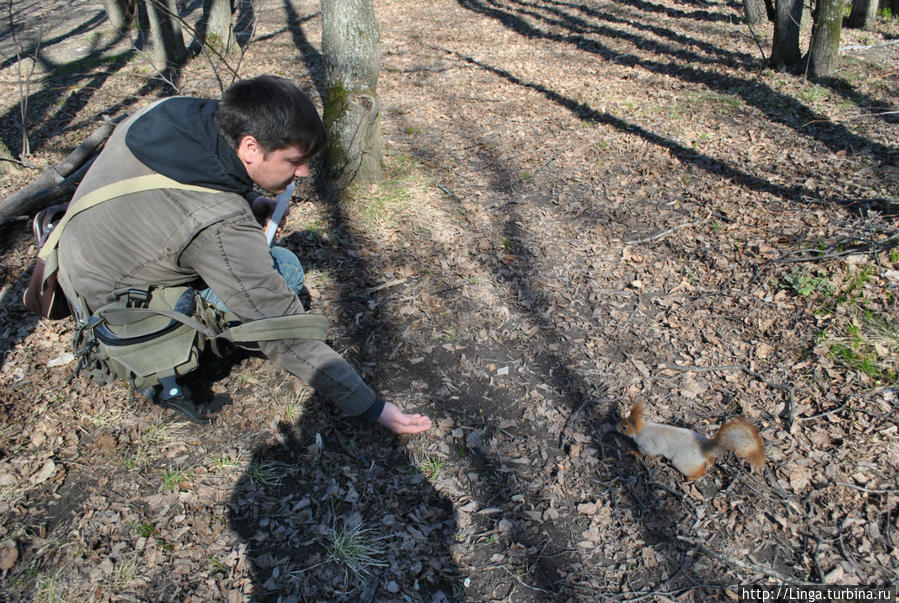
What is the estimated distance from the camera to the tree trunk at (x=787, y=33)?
7328 mm

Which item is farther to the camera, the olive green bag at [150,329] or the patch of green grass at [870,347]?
the patch of green grass at [870,347]

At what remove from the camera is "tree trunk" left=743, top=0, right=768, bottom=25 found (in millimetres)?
9813

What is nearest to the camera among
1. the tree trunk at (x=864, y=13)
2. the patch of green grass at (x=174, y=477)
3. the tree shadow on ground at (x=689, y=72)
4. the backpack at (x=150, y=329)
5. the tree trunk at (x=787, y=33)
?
the backpack at (x=150, y=329)

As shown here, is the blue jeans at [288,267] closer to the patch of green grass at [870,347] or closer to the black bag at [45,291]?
the black bag at [45,291]

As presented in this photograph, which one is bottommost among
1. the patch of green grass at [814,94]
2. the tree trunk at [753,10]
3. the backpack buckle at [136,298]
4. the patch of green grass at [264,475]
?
the patch of green grass at [264,475]

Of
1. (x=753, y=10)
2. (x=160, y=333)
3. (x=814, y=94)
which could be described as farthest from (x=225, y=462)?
(x=753, y=10)

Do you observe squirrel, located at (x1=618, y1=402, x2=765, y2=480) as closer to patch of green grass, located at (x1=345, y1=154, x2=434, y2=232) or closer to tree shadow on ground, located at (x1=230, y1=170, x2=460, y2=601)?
tree shadow on ground, located at (x1=230, y1=170, x2=460, y2=601)

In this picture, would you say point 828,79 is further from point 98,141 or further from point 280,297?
point 98,141

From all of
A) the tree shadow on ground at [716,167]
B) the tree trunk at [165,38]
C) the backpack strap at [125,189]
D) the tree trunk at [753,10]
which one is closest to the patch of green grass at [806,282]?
the tree shadow on ground at [716,167]

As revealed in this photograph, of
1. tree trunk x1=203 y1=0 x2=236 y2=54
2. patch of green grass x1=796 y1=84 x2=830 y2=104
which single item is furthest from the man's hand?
tree trunk x1=203 y1=0 x2=236 y2=54

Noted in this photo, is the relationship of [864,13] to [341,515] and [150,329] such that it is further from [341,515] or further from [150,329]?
[150,329]

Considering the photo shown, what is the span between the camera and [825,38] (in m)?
6.94

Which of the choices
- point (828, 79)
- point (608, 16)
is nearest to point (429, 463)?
point (828, 79)

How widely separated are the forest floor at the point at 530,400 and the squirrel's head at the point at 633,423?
128mm
